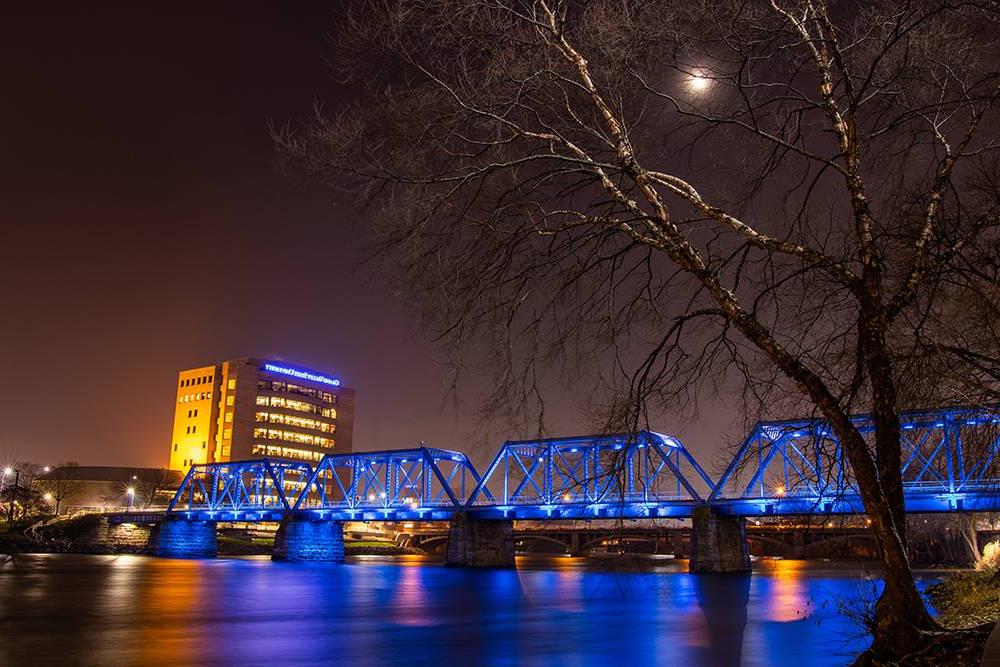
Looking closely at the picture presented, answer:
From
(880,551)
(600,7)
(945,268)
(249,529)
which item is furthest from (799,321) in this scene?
(249,529)

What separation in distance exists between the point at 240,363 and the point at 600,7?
658ft

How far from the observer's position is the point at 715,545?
260 feet

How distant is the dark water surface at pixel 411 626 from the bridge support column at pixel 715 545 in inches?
1209

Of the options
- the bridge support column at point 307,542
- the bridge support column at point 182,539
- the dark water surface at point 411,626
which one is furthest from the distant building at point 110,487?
the dark water surface at point 411,626

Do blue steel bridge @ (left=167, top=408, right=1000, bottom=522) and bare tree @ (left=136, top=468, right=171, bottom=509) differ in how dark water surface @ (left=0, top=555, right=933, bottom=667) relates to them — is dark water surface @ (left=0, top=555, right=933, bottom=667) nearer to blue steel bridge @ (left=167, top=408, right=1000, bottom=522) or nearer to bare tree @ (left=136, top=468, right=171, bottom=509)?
Result: blue steel bridge @ (left=167, top=408, right=1000, bottom=522)

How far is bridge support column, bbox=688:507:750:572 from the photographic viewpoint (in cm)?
7806

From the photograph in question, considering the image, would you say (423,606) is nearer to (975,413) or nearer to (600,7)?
(975,413)

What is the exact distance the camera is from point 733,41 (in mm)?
9469

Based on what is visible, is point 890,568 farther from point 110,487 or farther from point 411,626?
point 110,487

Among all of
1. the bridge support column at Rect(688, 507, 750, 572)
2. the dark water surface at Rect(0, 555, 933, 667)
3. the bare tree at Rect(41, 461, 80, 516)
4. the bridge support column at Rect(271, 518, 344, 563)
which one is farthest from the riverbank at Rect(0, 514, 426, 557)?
the bridge support column at Rect(688, 507, 750, 572)

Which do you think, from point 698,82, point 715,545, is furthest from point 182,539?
point 698,82

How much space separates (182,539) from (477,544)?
2116 inches

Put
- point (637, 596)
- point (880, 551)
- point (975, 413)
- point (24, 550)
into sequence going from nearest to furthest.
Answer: point (880, 551) < point (975, 413) < point (637, 596) < point (24, 550)

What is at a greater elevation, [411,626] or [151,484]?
[151,484]
